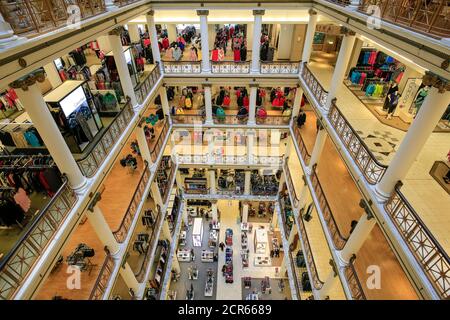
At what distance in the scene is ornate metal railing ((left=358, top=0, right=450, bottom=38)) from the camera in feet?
14.4

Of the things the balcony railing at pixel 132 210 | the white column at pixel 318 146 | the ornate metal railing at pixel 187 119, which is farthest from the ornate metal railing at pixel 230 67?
the balcony railing at pixel 132 210

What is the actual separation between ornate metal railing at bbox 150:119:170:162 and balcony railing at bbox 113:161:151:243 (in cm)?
99

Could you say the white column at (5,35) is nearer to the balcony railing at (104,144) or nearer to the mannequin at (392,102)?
the balcony railing at (104,144)

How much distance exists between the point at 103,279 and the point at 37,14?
22.3 feet

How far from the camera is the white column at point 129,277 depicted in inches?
354

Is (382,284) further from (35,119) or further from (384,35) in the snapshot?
(35,119)

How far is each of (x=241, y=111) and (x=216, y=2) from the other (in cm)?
550

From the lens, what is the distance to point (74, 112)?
23.7ft

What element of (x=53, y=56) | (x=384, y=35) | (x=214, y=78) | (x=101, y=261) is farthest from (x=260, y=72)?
(x=101, y=261)

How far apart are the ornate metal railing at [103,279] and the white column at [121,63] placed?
547 cm

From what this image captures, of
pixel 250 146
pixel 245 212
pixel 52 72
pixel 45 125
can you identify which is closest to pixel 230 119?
pixel 250 146

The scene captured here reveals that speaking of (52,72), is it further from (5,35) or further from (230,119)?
(230,119)

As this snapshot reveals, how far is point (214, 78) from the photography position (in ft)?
43.3
